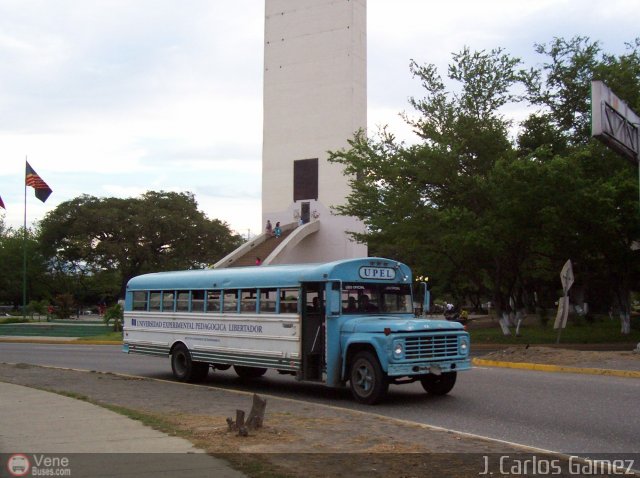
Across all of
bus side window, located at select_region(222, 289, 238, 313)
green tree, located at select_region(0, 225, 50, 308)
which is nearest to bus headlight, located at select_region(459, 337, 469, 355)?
bus side window, located at select_region(222, 289, 238, 313)

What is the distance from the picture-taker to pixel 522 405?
12.0 metres

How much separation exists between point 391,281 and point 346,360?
191cm

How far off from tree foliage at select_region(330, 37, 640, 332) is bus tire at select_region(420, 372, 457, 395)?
43.3 feet

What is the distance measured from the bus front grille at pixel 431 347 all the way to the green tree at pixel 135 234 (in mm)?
59409

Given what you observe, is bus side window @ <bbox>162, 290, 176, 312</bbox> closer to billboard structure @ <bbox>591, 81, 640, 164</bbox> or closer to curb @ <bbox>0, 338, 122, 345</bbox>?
billboard structure @ <bbox>591, 81, 640, 164</bbox>

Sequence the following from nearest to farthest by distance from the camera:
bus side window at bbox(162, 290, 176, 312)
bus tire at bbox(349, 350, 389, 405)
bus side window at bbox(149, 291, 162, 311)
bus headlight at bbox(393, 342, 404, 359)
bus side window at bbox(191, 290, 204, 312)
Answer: bus headlight at bbox(393, 342, 404, 359)
bus tire at bbox(349, 350, 389, 405)
bus side window at bbox(191, 290, 204, 312)
bus side window at bbox(162, 290, 176, 312)
bus side window at bbox(149, 291, 162, 311)

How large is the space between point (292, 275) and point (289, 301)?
0.50 meters

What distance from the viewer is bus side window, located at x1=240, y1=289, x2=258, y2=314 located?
48.0 ft

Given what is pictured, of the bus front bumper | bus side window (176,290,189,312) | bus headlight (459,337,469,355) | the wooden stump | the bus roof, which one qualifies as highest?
the bus roof

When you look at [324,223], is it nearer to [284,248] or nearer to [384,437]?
[284,248]

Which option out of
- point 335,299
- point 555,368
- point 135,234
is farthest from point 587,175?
point 135,234

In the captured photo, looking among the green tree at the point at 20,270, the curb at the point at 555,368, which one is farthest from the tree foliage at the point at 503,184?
the green tree at the point at 20,270

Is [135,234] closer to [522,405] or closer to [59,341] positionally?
[59,341]

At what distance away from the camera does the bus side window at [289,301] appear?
44.5ft
